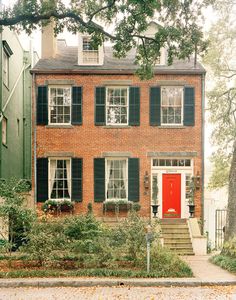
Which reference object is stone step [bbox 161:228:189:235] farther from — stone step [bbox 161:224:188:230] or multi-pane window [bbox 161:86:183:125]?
multi-pane window [bbox 161:86:183:125]

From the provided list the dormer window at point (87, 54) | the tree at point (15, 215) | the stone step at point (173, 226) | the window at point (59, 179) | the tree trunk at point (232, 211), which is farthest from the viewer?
the dormer window at point (87, 54)

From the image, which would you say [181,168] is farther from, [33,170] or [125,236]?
[125,236]

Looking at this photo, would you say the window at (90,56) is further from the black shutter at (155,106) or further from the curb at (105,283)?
the curb at (105,283)

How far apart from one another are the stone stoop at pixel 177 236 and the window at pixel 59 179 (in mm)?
4460

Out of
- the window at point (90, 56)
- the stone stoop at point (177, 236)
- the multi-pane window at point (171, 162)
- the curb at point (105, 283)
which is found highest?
the window at point (90, 56)

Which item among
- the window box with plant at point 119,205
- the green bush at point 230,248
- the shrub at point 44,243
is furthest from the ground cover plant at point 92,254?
the window box with plant at point 119,205

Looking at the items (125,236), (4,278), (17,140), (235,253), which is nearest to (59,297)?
(4,278)

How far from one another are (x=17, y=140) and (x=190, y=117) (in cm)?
962

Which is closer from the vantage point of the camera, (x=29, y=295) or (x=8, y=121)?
(x=29, y=295)

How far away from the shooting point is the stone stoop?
67.0 feet

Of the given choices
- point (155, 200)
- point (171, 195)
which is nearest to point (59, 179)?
point (155, 200)

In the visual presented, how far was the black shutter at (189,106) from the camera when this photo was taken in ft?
74.9

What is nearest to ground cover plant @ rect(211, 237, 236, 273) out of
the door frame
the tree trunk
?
the tree trunk

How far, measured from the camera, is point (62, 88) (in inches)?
907
